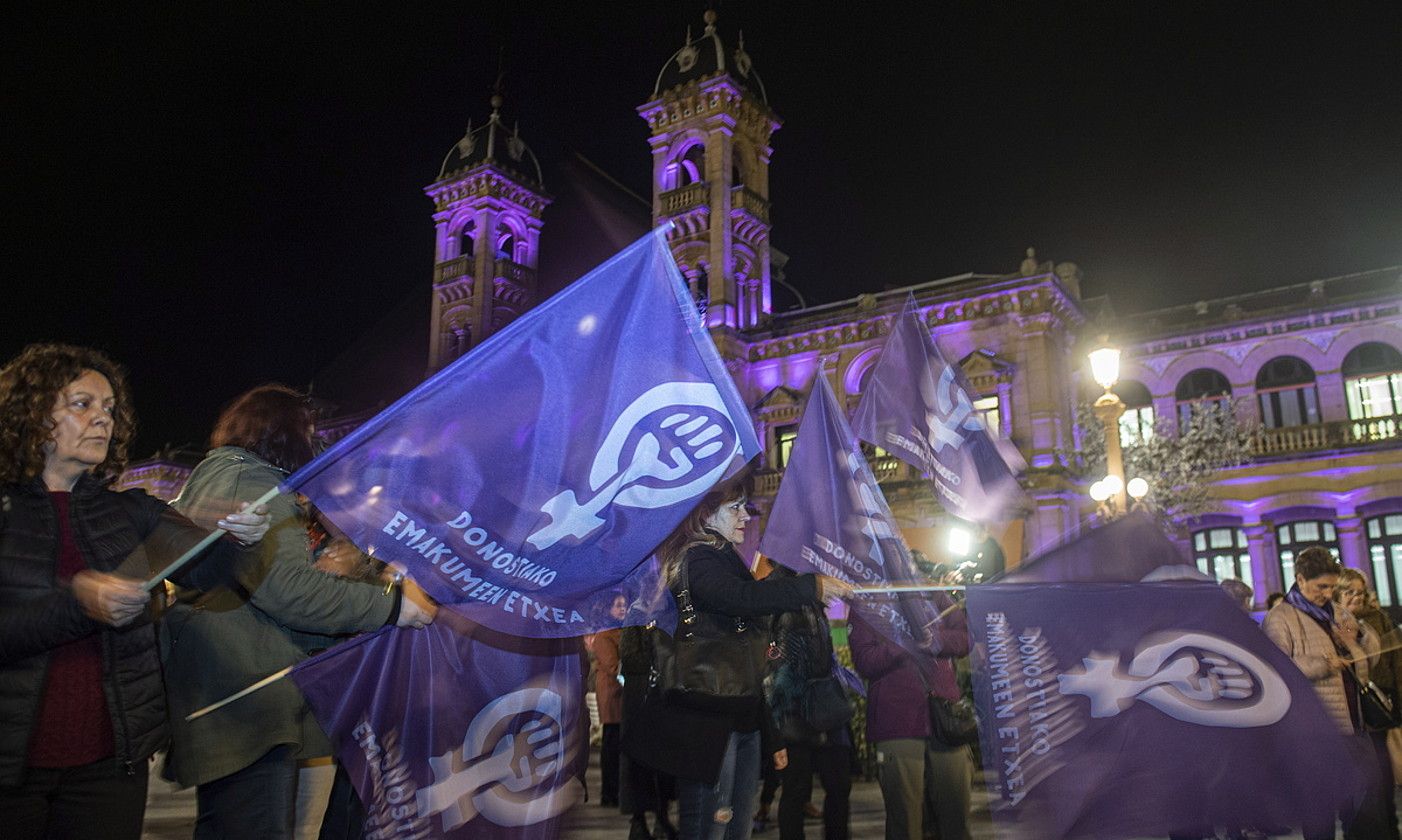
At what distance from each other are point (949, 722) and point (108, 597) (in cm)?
442

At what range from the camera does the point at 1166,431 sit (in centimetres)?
2798

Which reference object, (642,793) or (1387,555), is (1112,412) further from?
(1387,555)

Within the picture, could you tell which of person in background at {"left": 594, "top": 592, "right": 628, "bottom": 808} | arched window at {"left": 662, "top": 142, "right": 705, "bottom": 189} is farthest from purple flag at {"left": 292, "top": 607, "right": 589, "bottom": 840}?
arched window at {"left": 662, "top": 142, "right": 705, "bottom": 189}

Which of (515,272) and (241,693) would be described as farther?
(515,272)

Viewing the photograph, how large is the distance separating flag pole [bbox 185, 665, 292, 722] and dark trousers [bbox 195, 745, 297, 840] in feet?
0.74

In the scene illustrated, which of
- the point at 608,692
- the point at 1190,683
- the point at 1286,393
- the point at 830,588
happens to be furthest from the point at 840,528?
the point at 1286,393

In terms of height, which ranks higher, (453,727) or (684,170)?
(684,170)

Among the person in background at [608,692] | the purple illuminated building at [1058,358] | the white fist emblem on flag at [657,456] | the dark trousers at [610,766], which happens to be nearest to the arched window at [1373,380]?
the purple illuminated building at [1058,358]

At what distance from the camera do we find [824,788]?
601cm

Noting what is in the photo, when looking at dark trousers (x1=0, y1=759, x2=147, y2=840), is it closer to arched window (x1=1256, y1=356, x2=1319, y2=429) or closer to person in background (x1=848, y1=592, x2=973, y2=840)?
person in background (x1=848, y1=592, x2=973, y2=840)

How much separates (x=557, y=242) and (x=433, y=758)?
41497 mm

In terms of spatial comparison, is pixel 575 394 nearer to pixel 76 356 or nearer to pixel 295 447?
pixel 295 447

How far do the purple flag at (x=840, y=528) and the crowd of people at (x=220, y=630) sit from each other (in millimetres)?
268

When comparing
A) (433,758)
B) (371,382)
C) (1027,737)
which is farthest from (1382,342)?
(371,382)
